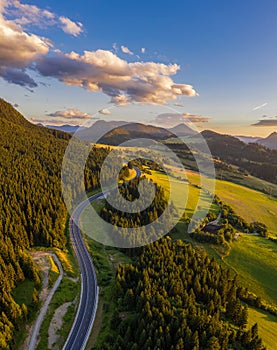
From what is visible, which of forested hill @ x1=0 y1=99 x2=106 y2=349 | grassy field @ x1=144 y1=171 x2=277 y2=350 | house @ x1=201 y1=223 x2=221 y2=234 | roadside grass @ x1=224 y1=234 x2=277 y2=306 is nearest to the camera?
forested hill @ x1=0 y1=99 x2=106 y2=349

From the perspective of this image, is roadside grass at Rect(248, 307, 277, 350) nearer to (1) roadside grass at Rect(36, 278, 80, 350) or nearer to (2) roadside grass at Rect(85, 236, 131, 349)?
(2) roadside grass at Rect(85, 236, 131, 349)

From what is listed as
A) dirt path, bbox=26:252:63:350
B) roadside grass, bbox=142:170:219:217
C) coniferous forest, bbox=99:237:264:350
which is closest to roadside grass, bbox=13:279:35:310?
dirt path, bbox=26:252:63:350

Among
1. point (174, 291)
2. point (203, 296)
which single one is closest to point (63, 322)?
point (174, 291)

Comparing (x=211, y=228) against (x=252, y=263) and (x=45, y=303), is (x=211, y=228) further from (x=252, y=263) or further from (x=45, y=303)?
(x=45, y=303)

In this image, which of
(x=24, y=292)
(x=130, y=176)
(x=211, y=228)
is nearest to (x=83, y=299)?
(x=24, y=292)

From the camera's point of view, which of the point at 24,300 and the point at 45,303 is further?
the point at 24,300
